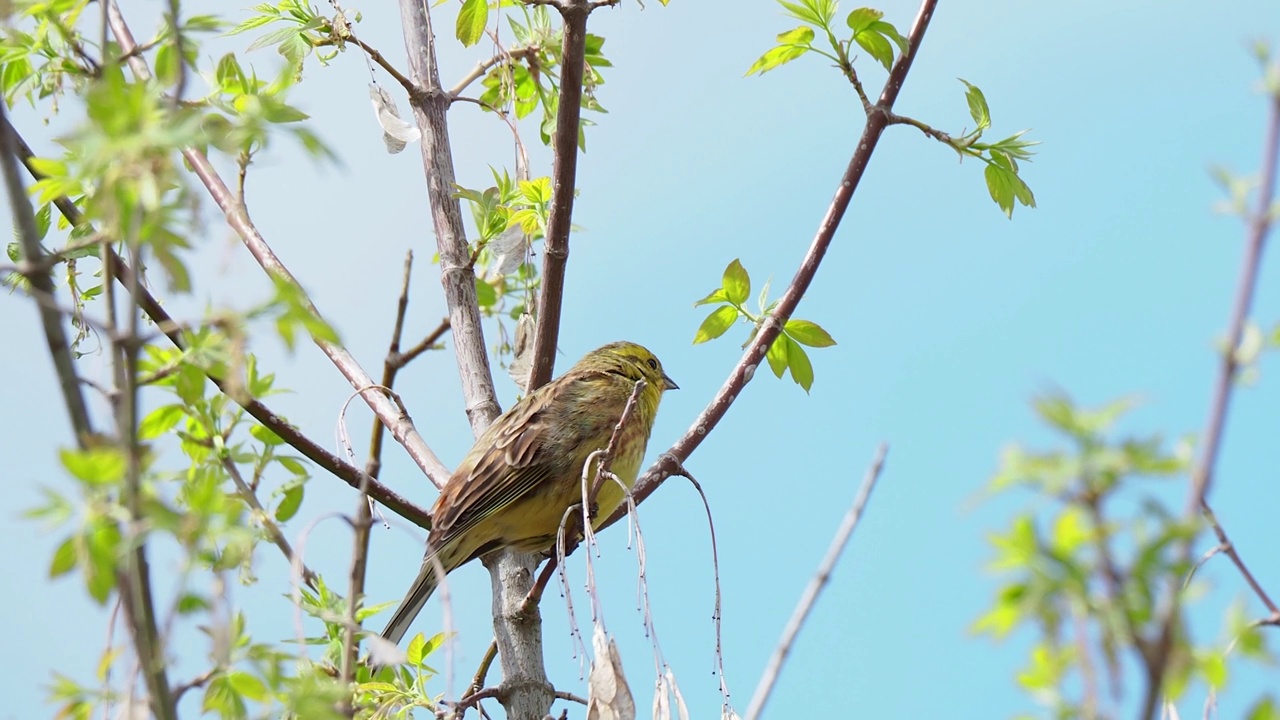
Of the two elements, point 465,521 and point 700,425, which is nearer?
point 700,425

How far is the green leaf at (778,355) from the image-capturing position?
4406 millimetres

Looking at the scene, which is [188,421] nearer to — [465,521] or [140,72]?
[465,521]

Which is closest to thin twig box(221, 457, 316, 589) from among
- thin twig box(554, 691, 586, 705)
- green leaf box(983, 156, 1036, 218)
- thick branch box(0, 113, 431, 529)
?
thick branch box(0, 113, 431, 529)

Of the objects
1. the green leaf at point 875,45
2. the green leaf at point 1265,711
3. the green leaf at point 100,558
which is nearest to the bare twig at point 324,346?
the green leaf at point 875,45

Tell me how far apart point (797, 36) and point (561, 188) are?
3.16 ft

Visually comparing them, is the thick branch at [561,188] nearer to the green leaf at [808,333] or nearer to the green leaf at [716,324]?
the green leaf at [716,324]

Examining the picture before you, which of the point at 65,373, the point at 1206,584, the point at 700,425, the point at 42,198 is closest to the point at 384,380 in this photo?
the point at 42,198

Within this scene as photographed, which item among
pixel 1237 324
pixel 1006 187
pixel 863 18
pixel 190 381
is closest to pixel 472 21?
pixel 863 18

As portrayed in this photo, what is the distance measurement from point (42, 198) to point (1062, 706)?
5.68 ft

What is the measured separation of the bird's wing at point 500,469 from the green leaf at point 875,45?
6.21 ft

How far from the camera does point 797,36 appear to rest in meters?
4.06

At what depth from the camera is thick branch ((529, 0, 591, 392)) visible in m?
3.97

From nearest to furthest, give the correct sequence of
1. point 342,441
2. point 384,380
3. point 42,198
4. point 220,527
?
point 220,527 → point 42,198 → point 384,380 → point 342,441

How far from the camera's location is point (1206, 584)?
1.17 metres
